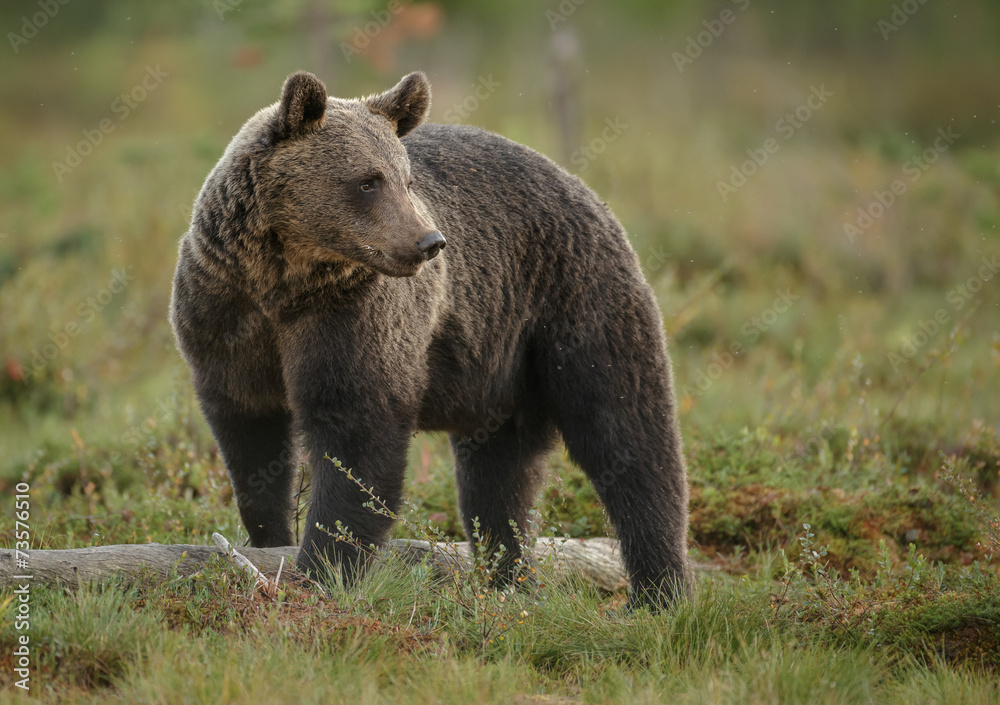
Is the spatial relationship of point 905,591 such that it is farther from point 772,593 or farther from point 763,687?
point 763,687

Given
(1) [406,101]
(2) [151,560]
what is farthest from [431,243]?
(2) [151,560]

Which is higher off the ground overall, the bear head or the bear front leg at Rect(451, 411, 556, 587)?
the bear head

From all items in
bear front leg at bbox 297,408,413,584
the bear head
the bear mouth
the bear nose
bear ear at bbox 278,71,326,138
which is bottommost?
bear front leg at bbox 297,408,413,584

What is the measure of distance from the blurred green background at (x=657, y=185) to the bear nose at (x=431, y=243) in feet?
8.50

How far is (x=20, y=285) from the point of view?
32.6 feet

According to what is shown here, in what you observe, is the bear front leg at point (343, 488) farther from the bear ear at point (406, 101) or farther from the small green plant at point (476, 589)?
the bear ear at point (406, 101)

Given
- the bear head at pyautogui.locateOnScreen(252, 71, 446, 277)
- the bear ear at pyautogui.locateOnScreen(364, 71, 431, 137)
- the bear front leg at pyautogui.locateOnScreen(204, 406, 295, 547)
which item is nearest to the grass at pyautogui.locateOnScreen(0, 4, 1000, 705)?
the bear front leg at pyautogui.locateOnScreen(204, 406, 295, 547)

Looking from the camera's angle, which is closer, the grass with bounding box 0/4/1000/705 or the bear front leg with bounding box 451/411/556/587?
the grass with bounding box 0/4/1000/705

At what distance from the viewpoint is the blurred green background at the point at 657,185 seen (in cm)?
811

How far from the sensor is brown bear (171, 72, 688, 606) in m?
4.50

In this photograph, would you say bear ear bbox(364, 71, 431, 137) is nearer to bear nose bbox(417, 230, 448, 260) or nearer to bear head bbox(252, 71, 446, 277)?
bear head bbox(252, 71, 446, 277)

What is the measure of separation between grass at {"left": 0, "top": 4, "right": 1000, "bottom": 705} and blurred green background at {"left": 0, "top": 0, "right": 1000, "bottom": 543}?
0.07 metres

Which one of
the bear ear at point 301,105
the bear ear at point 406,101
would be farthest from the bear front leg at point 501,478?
the bear ear at point 301,105

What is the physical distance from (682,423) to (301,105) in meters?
4.38
